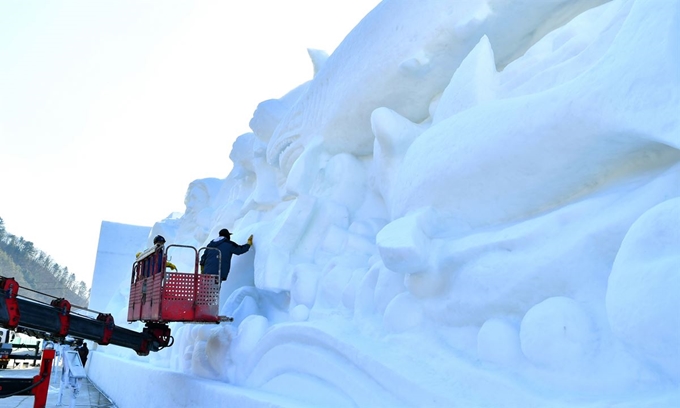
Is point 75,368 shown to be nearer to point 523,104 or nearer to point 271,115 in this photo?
point 271,115

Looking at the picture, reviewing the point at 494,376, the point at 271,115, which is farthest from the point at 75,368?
the point at 494,376

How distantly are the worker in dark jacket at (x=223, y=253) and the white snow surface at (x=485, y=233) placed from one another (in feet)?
1.49

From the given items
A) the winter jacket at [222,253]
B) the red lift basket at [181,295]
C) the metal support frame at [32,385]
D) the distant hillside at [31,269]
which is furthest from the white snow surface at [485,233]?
the distant hillside at [31,269]

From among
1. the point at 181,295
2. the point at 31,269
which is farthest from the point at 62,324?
the point at 31,269

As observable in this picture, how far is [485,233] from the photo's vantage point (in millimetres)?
2545

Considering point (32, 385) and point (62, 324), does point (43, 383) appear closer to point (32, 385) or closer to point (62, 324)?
point (32, 385)

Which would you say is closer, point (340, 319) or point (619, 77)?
point (619, 77)

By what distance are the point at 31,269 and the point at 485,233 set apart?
42.6 m

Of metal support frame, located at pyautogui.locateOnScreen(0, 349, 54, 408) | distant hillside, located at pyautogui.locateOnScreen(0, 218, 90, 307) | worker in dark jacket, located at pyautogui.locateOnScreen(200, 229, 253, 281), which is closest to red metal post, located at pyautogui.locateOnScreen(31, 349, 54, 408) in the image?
metal support frame, located at pyautogui.locateOnScreen(0, 349, 54, 408)

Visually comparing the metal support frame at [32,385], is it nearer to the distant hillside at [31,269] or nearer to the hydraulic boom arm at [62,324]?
the hydraulic boom arm at [62,324]

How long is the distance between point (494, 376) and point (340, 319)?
54.3 inches

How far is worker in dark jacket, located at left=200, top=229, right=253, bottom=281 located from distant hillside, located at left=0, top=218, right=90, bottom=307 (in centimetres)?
3025

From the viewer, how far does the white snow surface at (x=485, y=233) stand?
6.08 ft

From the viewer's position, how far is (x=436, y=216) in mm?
2764
